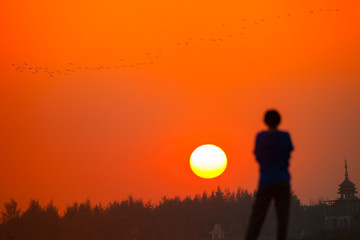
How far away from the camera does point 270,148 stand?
1328 cm

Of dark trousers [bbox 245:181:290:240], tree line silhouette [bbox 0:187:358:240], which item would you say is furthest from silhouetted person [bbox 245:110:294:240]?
tree line silhouette [bbox 0:187:358:240]

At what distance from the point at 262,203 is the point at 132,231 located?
16232cm

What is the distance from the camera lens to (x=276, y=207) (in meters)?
13.2

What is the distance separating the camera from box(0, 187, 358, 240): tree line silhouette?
6447 inches

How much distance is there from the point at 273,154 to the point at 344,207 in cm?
12677

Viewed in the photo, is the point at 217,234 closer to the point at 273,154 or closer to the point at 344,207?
the point at 344,207

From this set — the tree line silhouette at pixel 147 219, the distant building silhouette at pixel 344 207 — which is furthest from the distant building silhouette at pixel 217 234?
the distant building silhouette at pixel 344 207

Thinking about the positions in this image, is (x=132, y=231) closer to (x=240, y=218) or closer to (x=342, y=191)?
(x=240, y=218)

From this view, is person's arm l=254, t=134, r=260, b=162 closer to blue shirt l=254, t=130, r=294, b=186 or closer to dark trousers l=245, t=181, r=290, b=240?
blue shirt l=254, t=130, r=294, b=186

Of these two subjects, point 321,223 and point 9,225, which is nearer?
point 321,223

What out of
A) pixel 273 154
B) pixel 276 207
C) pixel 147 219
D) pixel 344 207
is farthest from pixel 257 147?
pixel 147 219

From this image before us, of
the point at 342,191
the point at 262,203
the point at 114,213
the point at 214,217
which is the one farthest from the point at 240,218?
the point at 262,203

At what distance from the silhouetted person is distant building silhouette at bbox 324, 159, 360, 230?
11634 cm

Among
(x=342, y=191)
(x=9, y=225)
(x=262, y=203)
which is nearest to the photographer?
(x=262, y=203)
